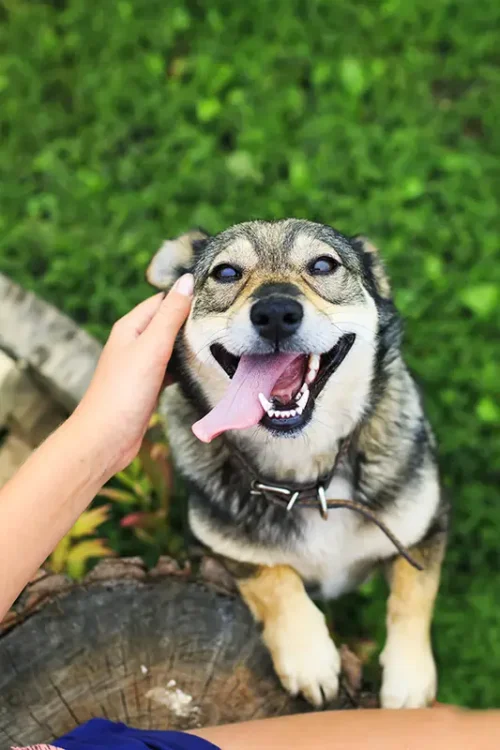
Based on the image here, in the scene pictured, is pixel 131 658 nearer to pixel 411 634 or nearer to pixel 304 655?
pixel 304 655

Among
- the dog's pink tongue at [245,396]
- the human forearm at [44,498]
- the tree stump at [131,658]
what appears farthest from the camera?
the tree stump at [131,658]

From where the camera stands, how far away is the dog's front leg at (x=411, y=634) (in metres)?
2.28

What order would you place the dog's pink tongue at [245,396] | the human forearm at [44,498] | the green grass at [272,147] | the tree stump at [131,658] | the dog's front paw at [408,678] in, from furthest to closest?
the green grass at [272,147] < the dog's front paw at [408,678] < the tree stump at [131,658] < the dog's pink tongue at [245,396] < the human forearm at [44,498]

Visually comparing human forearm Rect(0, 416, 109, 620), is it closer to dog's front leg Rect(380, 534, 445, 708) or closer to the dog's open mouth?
the dog's open mouth

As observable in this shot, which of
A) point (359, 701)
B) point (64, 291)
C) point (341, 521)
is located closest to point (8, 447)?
point (64, 291)

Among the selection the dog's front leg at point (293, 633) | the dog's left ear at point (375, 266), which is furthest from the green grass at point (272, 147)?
the dog's front leg at point (293, 633)

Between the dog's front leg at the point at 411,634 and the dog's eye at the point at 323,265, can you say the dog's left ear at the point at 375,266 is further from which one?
the dog's front leg at the point at 411,634

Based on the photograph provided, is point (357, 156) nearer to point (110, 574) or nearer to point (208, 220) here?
point (208, 220)

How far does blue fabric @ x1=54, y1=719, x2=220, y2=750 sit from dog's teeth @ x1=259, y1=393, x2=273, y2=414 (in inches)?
34.6

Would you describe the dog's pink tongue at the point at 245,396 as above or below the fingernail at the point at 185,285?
below

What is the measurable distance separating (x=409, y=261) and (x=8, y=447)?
2116 mm

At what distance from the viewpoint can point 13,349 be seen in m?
3.02

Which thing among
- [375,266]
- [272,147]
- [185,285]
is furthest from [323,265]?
[272,147]

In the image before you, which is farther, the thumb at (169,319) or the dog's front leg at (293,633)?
the dog's front leg at (293,633)
